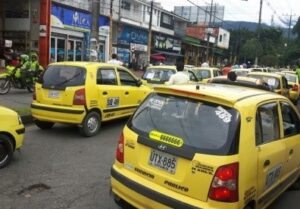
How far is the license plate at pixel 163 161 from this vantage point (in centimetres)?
412

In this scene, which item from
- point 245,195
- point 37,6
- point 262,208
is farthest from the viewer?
point 37,6

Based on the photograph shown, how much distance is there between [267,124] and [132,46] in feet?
127

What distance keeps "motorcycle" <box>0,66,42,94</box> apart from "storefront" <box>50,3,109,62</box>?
36.4ft

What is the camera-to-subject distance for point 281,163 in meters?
4.95

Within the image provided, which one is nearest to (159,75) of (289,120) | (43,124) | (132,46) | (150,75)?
(150,75)

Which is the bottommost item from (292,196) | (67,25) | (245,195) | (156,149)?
(292,196)

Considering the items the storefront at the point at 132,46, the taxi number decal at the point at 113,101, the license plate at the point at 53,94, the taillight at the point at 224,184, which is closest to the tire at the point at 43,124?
the license plate at the point at 53,94

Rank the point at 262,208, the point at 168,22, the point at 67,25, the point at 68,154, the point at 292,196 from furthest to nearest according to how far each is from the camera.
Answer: the point at 168,22 < the point at 67,25 < the point at 68,154 < the point at 292,196 < the point at 262,208

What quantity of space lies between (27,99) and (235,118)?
11.0 meters

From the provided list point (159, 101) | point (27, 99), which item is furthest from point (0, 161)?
point (27, 99)

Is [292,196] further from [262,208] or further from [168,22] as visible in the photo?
[168,22]

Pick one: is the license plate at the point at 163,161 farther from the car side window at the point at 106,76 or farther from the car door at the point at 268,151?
the car side window at the point at 106,76

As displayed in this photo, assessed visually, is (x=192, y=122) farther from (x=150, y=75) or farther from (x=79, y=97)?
(x=150, y=75)

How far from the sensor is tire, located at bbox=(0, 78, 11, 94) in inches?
589
